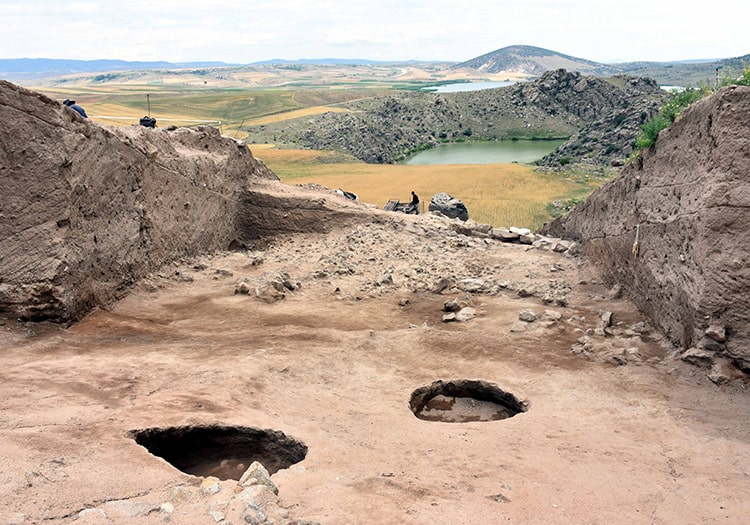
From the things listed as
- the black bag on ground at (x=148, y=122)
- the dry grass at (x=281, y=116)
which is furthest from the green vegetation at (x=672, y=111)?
the dry grass at (x=281, y=116)

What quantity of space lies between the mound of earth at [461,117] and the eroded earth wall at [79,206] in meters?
51.6

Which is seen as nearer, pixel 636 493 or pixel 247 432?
pixel 636 493

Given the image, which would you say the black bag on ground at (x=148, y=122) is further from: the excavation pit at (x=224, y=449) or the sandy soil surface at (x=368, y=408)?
the excavation pit at (x=224, y=449)

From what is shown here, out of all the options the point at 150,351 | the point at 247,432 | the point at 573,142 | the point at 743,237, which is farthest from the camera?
the point at 573,142

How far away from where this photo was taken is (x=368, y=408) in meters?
8.23

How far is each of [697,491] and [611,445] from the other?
1.16m

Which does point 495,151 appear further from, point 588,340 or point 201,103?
point 588,340

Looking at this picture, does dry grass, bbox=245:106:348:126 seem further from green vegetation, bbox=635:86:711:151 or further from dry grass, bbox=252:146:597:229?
green vegetation, bbox=635:86:711:151

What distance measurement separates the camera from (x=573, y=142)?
2190 inches

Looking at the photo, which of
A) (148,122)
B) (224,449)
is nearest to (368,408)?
(224,449)

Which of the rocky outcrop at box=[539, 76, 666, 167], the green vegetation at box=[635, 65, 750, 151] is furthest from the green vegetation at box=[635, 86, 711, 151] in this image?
the rocky outcrop at box=[539, 76, 666, 167]

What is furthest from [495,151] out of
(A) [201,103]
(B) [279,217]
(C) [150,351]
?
(C) [150,351]

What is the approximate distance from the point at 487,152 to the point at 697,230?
210 feet

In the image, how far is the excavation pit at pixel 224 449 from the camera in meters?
6.88
